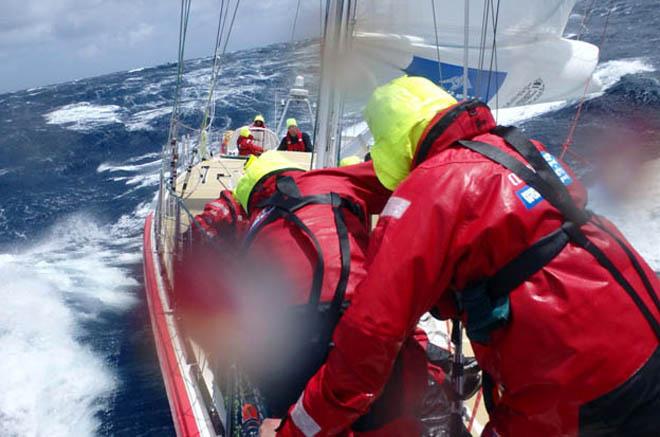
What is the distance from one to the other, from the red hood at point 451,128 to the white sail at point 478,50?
143 inches

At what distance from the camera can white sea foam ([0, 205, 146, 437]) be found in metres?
4.90

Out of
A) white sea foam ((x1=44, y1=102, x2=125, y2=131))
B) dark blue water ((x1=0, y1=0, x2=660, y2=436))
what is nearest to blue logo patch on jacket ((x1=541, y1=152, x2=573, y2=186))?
dark blue water ((x1=0, y1=0, x2=660, y2=436))

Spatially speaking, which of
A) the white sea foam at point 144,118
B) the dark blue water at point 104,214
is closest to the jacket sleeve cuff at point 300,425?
the dark blue water at point 104,214

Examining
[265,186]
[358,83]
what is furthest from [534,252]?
[358,83]

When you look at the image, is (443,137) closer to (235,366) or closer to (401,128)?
(401,128)

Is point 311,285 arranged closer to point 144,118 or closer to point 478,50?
point 478,50

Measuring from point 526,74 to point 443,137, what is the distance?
5.61 metres

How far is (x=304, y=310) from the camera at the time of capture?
1.70 metres

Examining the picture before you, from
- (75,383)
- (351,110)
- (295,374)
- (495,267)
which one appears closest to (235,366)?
(295,374)

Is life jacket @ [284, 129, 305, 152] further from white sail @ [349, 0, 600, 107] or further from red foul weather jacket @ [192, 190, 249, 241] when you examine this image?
red foul weather jacket @ [192, 190, 249, 241]

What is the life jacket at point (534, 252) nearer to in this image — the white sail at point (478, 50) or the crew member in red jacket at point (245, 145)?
the white sail at point (478, 50)

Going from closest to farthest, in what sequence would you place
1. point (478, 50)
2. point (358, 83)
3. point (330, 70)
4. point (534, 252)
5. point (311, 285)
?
1. point (534, 252)
2. point (311, 285)
3. point (330, 70)
4. point (358, 83)
5. point (478, 50)

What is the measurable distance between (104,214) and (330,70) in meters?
9.89

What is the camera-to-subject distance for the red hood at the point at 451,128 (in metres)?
1.50
